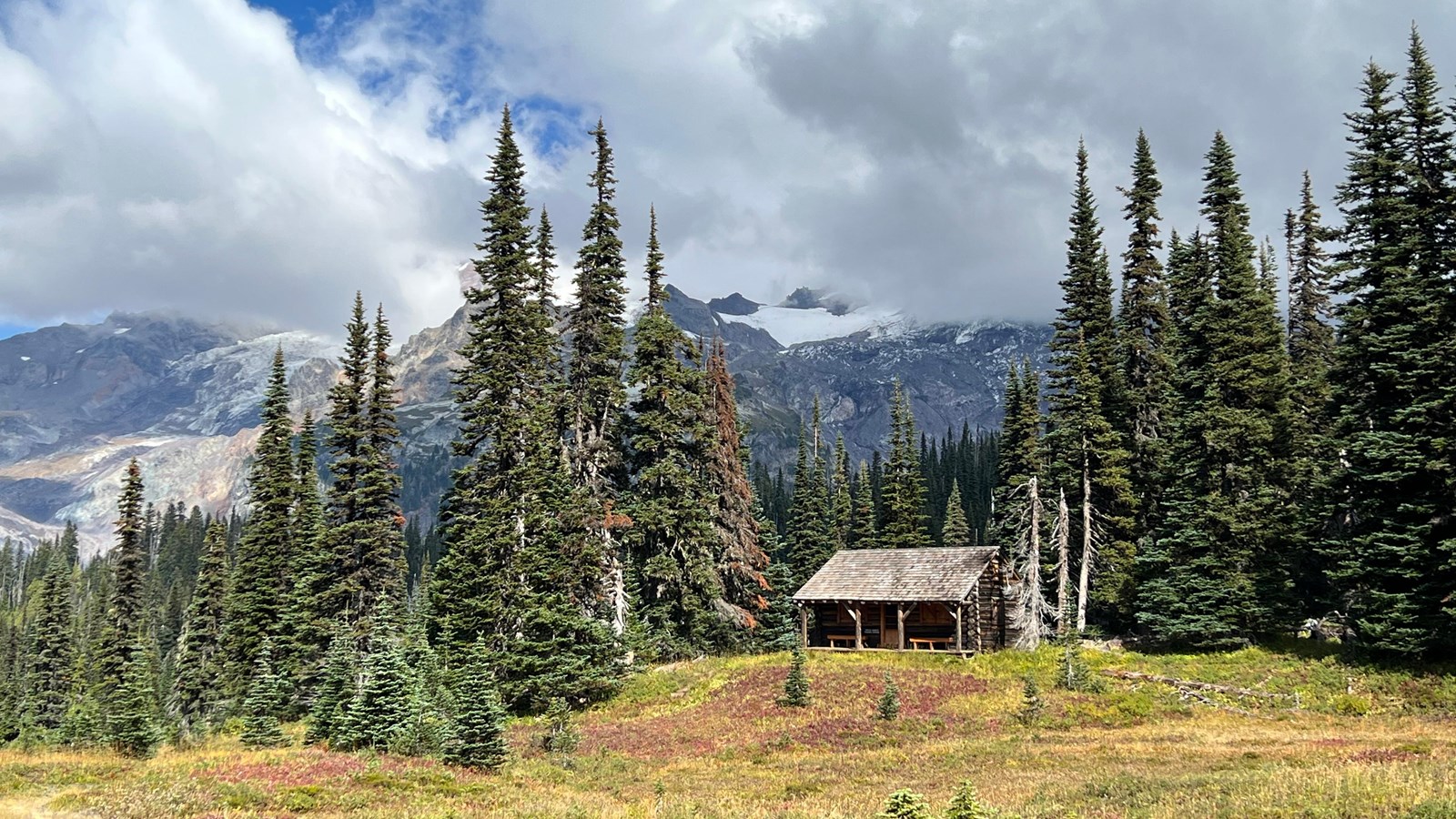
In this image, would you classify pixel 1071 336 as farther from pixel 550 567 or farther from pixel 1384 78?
pixel 550 567

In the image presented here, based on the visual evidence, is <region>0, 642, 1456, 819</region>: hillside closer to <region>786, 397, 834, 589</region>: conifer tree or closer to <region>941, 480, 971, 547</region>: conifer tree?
<region>786, 397, 834, 589</region>: conifer tree

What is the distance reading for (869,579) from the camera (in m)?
46.3

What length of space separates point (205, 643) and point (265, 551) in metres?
10.6

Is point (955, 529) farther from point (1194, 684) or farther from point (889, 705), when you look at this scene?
point (889, 705)

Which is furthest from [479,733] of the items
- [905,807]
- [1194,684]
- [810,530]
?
[810,530]

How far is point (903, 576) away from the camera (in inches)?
1797

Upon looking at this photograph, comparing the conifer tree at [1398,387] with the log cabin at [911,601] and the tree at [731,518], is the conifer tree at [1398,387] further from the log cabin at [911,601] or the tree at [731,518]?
the tree at [731,518]

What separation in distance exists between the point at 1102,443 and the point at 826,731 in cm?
2447

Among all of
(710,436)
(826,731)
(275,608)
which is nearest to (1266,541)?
(826,731)

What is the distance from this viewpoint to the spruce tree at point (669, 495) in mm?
43500

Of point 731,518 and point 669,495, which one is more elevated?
point 669,495

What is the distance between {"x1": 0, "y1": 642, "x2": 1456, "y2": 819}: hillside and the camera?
1555 cm

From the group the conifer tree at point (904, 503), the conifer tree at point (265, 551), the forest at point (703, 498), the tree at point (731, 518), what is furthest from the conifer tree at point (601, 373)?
the conifer tree at point (904, 503)

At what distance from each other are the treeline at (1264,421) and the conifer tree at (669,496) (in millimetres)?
16969
